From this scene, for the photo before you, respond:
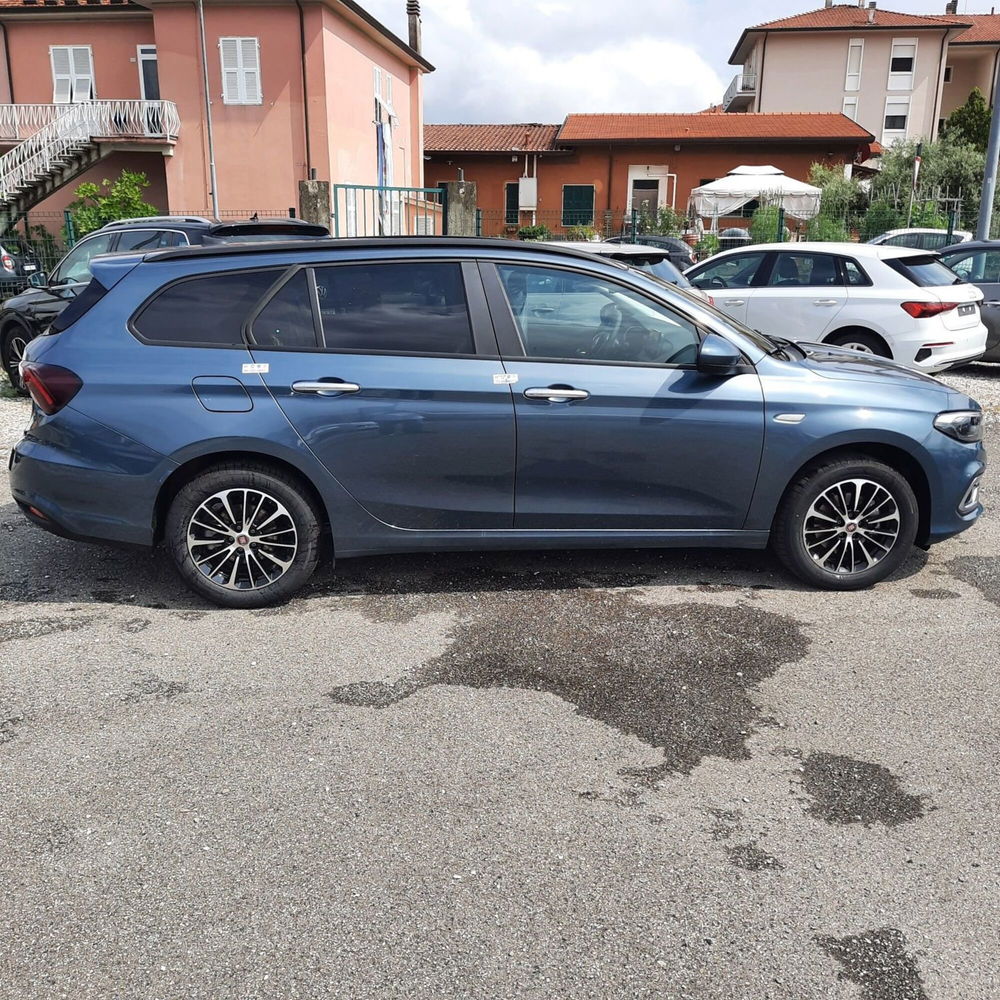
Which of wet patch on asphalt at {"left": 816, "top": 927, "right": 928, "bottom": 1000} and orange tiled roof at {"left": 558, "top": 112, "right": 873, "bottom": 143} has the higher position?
orange tiled roof at {"left": 558, "top": 112, "right": 873, "bottom": 143}

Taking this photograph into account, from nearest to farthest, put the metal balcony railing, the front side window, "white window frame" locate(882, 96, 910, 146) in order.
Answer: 1. the front side window
2. the metal balcony railing
3. "white window frame" locate(882, 96, 910, 146)

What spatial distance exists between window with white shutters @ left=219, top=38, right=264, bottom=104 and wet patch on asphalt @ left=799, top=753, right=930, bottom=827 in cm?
3005

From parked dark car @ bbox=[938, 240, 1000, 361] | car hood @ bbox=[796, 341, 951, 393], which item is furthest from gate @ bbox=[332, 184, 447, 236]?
car hood @ bbox=[796, 341, 951, 393]

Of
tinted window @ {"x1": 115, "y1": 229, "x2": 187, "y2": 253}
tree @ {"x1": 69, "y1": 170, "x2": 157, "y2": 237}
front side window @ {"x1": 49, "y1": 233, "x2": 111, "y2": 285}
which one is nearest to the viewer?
tinted window @ {"x1": 115, "y1": 229, "x2": 187, "y2": 253}

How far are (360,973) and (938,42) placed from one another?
59.3m

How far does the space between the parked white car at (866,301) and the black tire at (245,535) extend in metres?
6.80

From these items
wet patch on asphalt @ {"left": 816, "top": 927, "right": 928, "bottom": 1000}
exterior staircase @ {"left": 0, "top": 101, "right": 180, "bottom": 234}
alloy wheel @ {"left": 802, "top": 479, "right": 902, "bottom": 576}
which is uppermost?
exterior staircase @ {"left": 0, "top": 101, "right": 180, "bottom": 234}

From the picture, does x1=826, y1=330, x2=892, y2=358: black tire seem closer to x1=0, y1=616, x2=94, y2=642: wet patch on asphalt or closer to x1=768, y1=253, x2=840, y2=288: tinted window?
x1=768, y1=253, x2=840, y2=288: tinted window

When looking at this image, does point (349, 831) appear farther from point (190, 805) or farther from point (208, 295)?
point (208, 295)

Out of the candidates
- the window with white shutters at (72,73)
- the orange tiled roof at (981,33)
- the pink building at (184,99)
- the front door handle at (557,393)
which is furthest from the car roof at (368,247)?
the orange tiled roof at (981,33)

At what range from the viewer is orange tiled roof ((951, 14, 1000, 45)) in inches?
2149

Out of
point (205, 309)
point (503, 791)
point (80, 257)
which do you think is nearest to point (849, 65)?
point (80, 257)

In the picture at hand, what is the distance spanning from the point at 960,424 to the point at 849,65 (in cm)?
5430

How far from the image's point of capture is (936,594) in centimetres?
521
